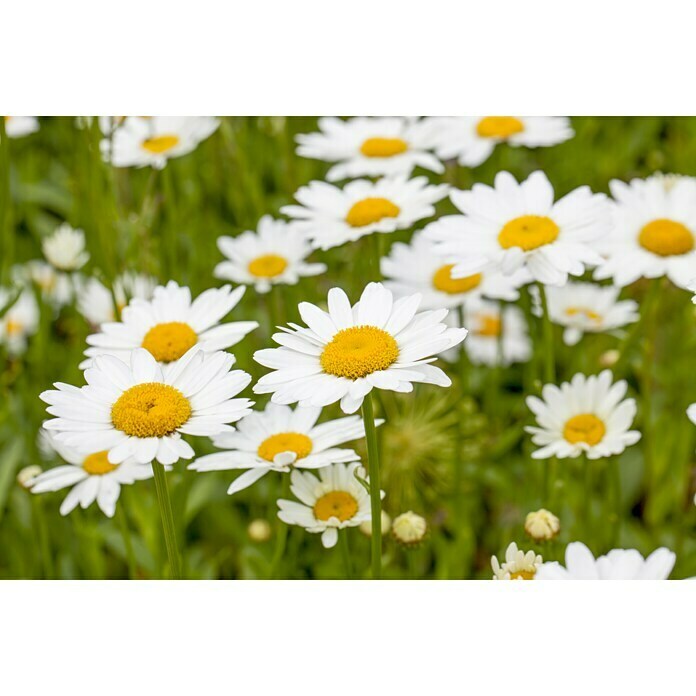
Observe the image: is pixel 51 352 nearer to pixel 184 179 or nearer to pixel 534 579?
pixel 184 179

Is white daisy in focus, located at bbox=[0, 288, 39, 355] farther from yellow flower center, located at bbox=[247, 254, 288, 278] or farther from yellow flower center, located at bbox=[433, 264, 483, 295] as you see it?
yellow flower center, located at bbox=[433, 264, 483, 295]

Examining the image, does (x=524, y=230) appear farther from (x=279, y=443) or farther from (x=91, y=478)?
(x=91, y=478)

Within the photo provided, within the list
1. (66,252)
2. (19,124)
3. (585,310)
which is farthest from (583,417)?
(19,124)

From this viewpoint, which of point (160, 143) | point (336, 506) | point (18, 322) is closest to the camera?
point (336, 506)

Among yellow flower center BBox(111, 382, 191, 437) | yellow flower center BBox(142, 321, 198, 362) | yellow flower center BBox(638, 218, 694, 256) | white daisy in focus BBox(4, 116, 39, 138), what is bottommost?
yellow flower center BBox(111, 382, 191, 437)

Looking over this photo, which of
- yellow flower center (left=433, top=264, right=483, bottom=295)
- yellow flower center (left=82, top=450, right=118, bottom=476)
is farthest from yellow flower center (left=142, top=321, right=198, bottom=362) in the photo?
yellow flower center (left=433, top=264, right=483, bottom=295)

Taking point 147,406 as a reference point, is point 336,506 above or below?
below

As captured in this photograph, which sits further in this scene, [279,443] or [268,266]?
[268,266]

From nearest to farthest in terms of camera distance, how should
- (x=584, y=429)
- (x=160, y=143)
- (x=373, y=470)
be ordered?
1. (x=373, y=470)
2. (x=584, y=429)
3. (x=160, y=143)
